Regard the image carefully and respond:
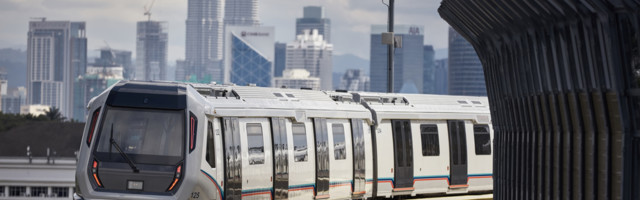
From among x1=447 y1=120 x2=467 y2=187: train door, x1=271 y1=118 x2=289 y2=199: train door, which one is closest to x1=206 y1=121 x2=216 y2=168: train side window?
x1=271 y1=118 x2=289 y2=199: train door

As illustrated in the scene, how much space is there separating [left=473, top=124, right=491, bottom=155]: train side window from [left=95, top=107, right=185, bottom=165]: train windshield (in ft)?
34.3

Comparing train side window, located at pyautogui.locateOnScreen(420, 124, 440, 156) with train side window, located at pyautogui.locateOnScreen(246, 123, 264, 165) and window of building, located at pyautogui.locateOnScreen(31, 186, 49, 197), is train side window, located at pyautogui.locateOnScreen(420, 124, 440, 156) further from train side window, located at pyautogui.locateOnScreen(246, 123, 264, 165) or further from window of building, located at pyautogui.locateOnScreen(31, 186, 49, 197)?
window of building, located at pyautogui.locateOnScreen(31, 186, 49, 197)

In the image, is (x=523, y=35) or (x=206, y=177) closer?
(x=523, y=35)

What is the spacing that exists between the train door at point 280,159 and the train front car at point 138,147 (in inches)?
97.7

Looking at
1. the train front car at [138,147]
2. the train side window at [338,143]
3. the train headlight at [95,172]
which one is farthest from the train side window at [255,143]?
the train side window at [338,143]

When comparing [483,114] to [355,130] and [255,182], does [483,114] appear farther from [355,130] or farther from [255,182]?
[255,182]

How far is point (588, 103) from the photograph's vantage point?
10.4 metres

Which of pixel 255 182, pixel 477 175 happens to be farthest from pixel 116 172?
pixel 477 175

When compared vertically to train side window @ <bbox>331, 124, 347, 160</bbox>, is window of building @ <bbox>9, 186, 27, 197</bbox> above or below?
below

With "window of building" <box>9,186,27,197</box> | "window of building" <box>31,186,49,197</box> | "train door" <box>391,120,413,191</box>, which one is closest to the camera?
"train door" <box>391,120,413,191</box>

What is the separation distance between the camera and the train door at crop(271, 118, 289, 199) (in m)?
20.1

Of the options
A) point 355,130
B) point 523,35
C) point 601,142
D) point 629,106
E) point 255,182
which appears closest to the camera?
point 629,106

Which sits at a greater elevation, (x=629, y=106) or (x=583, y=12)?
(x=583, y=12)

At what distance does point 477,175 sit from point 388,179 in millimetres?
3148
